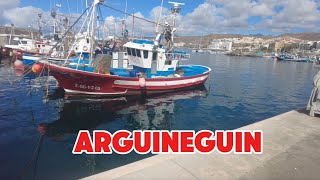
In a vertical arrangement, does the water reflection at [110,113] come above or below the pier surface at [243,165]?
below

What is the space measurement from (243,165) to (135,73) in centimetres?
1780

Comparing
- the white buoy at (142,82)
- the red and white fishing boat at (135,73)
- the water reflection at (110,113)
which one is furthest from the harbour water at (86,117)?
the white buoy at (142,82)

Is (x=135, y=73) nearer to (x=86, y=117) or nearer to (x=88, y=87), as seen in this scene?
(x=88, y=87)

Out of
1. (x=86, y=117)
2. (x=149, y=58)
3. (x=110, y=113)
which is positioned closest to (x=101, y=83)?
(x=110, y=113)

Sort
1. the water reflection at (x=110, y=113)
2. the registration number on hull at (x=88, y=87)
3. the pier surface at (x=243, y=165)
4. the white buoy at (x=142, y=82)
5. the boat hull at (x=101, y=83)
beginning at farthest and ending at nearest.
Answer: the white buoy at (x=142, y=82) < the registration number on hull at (x=88, y=87) < the boat hull at (x=101, y=83) < the water reflection at (x=110, y=113) < the pier surface at (x=243, y=165)

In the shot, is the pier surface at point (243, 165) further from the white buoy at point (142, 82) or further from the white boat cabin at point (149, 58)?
the white boat cabin at point (149, 58)

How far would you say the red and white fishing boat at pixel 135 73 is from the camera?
64.6ft

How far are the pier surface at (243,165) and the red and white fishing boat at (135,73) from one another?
47.9 feet

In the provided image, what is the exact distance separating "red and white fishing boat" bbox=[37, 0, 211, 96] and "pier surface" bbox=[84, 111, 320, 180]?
14.6 metres

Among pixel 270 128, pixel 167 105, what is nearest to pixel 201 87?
pixel 167 105

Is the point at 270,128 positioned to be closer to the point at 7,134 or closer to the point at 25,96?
the point at 7,134

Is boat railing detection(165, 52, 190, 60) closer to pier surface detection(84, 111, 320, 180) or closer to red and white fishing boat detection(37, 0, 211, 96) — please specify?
red and white fishing boat detection(37, 0, 211, 96)

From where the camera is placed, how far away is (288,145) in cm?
707

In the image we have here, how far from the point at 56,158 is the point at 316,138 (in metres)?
9.59
